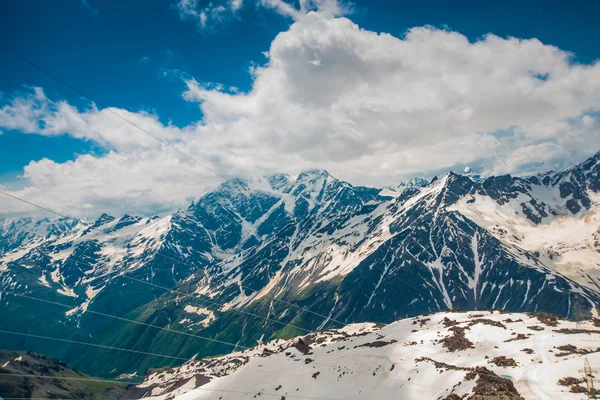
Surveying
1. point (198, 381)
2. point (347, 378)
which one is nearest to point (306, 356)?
point (347, 378)

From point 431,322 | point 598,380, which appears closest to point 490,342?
point 598,380

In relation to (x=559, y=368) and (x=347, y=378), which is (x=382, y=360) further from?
(x=559, y=368)

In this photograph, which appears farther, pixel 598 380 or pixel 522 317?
pixel 522 317

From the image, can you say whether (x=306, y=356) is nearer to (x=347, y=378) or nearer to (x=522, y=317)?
(x=347, y=378)

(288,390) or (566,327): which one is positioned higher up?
(566,327)

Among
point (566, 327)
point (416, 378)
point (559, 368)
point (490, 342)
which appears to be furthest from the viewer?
point (566, 327)

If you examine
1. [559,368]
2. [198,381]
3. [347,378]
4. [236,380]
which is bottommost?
[198,381]

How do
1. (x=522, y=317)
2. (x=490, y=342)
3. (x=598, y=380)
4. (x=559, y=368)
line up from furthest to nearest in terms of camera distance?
1. (x=522, y=317)
2. (x=490, y=342)
3. (x=559, y=368)
4. (x=598, y=380)
